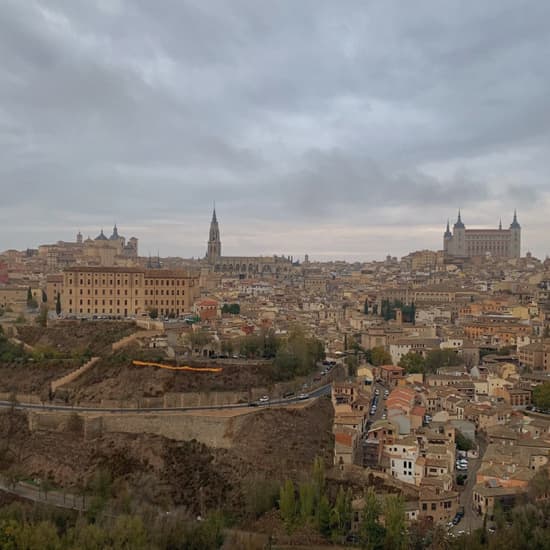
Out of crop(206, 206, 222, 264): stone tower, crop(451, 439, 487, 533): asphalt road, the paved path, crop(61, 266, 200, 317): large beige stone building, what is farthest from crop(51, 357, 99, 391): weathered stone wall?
crop(206, 206, 222, 264): stone tower

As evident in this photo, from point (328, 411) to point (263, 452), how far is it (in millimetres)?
3997

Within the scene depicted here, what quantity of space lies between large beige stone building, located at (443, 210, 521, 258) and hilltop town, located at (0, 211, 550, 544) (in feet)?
206

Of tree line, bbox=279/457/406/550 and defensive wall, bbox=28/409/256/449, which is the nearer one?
tree line, bbox=279/457/406/550

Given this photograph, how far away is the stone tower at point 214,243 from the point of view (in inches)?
4449

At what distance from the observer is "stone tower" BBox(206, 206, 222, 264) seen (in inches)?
4449

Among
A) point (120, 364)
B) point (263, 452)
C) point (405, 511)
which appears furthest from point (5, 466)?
point (405, 511)

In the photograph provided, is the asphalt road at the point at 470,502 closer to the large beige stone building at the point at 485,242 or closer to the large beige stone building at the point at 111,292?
the large beige stone building at the point at 111,292

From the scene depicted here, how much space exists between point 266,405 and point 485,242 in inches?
3508

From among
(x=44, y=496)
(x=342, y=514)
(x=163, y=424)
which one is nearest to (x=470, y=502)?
(x=342, y=514)

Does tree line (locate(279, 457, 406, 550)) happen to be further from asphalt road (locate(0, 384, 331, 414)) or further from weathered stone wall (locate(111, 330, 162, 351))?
weathered stone wall (locate(111, 330, 162, 351))

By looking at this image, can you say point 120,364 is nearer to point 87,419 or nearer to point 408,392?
point 87,419

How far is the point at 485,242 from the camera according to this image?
113 m

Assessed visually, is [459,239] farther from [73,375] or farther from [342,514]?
[342,514]

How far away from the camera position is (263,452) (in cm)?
2622
